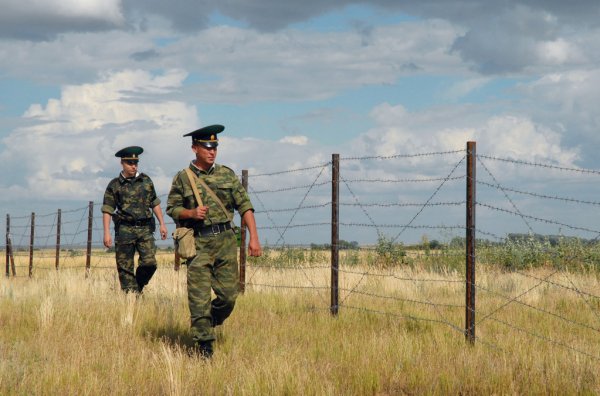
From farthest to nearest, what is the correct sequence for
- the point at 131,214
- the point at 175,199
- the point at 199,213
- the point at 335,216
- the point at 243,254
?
1. the point at 243,254
2. the point at 131,214
3. the point at 335,216
4. the point at 175,199
5. the point at 199,213

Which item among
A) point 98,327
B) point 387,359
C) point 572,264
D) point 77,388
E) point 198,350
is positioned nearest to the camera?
point 77,388

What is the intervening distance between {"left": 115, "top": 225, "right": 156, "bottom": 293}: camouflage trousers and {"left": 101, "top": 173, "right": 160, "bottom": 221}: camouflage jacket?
0.22m

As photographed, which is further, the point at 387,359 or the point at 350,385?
the point at 387,359

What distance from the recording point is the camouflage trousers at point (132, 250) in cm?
1205

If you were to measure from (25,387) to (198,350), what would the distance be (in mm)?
2000

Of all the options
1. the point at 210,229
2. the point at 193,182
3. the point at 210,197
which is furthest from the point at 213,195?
the point at 210,229

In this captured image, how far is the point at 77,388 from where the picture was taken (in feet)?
21.4

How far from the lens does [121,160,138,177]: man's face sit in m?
12.1

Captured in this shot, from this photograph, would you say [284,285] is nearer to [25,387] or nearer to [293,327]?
[293,327]

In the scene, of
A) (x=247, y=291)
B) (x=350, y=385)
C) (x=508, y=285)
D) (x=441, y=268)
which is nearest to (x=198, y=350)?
(x=350, y=385)

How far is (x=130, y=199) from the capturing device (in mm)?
12070

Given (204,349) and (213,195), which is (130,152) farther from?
(204,349)

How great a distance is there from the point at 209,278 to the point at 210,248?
31 cm

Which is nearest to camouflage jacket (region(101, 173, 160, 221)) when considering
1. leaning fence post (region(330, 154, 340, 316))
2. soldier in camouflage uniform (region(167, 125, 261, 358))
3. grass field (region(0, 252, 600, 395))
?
grass field (region(0, 252, 600, 395))
